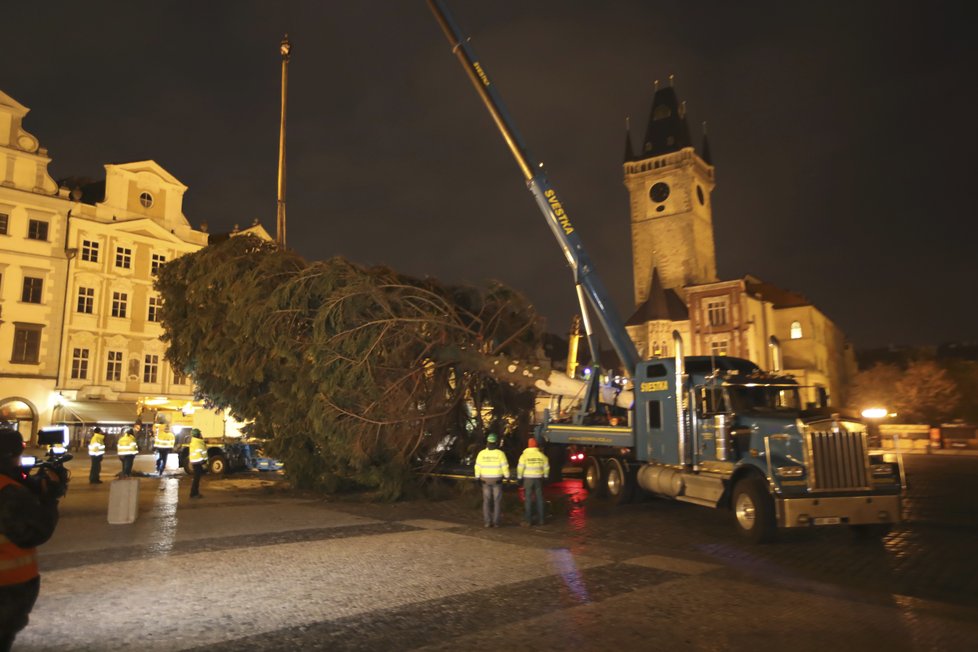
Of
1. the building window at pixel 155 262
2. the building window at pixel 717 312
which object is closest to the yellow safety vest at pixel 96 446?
the building window at pixel 155 262

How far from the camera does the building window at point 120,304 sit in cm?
3853

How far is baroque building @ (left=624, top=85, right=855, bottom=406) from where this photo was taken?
5062 centimetres

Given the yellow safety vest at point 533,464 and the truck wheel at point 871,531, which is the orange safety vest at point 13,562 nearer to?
the yellow safety vest at point 533,464

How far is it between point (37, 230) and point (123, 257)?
14.7 feet

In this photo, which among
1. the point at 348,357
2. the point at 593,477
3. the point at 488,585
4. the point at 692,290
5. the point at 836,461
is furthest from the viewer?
the point at 692,290

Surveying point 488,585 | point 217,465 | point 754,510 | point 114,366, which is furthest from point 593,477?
point 114,366

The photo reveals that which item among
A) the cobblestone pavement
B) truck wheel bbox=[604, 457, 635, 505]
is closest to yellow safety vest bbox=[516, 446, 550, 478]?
the cobblestone pavement

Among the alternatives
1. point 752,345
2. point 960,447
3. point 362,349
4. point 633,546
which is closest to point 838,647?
point 633,546

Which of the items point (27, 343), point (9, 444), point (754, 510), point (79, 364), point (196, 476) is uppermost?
point (27, 343)

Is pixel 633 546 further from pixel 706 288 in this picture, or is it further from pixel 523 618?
pixel 706 288

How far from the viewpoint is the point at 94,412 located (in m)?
35.8

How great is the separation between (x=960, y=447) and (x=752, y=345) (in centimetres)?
1392

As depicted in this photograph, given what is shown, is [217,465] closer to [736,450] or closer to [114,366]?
[736,450]

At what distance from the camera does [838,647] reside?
553 cm
